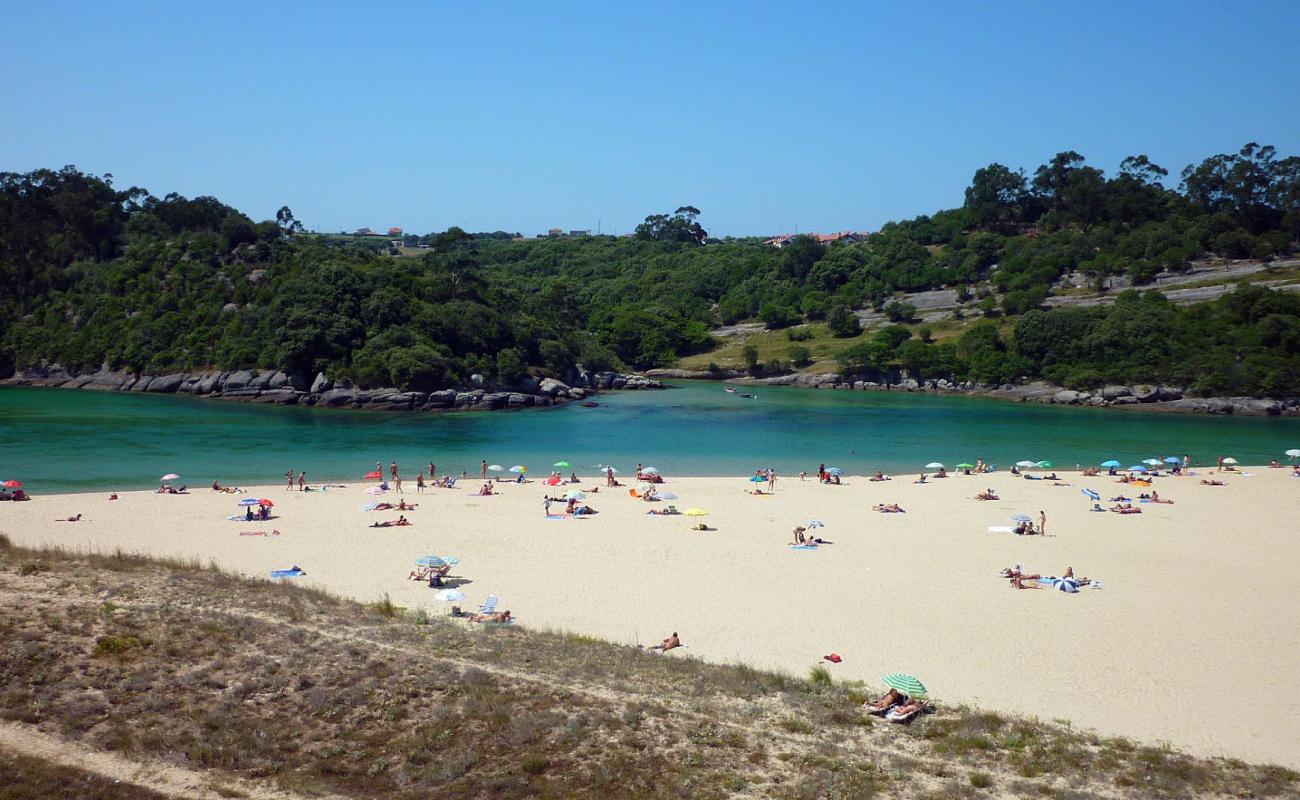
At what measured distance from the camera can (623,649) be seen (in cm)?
1516

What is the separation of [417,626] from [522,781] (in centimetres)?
585

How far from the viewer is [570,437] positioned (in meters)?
52.0

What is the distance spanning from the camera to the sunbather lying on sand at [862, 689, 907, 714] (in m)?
12.6

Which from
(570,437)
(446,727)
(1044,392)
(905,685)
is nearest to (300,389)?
(570,437)

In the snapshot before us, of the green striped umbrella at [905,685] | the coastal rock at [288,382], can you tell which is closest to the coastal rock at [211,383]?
the coastal rock at [288,382]

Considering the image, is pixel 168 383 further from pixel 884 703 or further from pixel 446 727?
pixel 884 703

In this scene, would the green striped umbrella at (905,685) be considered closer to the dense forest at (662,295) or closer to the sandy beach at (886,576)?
the sandy beach at (886,576)

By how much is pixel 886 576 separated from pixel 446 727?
43.4 feet

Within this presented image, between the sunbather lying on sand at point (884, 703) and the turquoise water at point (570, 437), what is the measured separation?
1065 inches

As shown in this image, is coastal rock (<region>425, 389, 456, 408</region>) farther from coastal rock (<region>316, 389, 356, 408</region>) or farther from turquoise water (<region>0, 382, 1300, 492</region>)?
coastal rock (<region>316, 389, 356, 408</region>)

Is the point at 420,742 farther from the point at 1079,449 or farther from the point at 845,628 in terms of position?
the point at 1079,449

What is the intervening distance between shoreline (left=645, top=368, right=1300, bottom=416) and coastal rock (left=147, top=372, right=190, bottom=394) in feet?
150

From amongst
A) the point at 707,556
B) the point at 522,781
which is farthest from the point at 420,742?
the point at 707,556

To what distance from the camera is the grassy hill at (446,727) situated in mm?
9906
